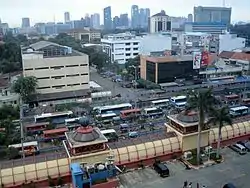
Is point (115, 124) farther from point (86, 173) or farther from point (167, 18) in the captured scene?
point (167, 18)

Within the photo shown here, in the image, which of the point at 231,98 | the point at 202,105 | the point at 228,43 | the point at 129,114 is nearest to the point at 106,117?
the point at 129,114

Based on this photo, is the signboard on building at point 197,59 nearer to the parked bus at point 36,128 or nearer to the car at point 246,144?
the car at point 246,144

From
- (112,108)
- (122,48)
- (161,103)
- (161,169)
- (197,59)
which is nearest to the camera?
(161,169)

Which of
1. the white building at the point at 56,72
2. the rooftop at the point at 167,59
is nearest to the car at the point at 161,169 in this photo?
the white building at the point at 56,72

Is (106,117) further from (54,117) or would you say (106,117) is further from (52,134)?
(52,134)

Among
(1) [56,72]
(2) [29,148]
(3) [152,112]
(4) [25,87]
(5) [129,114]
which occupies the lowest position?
(2) [29,148]

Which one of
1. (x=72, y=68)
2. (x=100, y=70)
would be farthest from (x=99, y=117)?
(x=100, y=70)
